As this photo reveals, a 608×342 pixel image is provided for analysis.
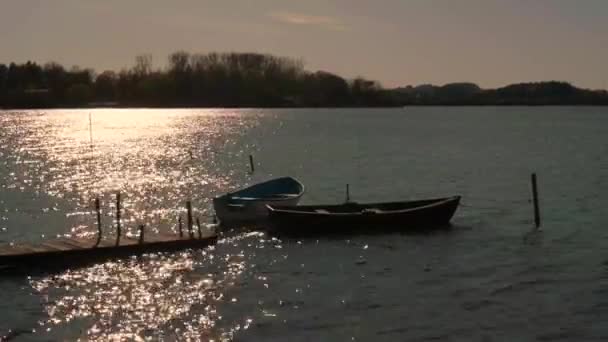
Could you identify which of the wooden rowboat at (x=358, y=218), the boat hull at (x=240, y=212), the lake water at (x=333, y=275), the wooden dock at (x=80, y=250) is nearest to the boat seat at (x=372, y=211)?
the wooden rowboat at (x=358, y=218)

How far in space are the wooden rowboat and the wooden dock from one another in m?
4.45

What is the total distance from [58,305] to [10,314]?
1.40 meters

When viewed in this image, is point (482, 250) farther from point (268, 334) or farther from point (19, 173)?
point (19, 173)

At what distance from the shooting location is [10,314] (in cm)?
2306

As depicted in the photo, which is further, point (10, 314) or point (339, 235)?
point (339, 235)

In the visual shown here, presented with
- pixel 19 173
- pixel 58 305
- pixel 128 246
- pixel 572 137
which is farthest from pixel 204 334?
pixel 572 137

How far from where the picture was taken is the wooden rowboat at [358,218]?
34750 mm

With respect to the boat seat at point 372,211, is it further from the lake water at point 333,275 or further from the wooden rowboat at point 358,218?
the lake water at point 333,275

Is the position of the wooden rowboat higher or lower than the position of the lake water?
higher

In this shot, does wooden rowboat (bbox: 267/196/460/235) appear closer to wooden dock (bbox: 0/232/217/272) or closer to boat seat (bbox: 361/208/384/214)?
boat seat (bbox: 361/208/384/214)

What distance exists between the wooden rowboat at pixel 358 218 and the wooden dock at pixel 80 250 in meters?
4.45

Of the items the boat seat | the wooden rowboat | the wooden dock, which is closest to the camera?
the wooden dock

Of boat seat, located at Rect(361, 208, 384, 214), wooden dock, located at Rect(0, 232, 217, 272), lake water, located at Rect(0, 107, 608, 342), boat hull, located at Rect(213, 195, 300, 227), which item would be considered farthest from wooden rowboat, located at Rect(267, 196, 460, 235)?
wooden dock, located at Rect(0, 232, 217, 272)

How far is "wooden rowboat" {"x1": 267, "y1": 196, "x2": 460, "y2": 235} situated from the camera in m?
34.8
